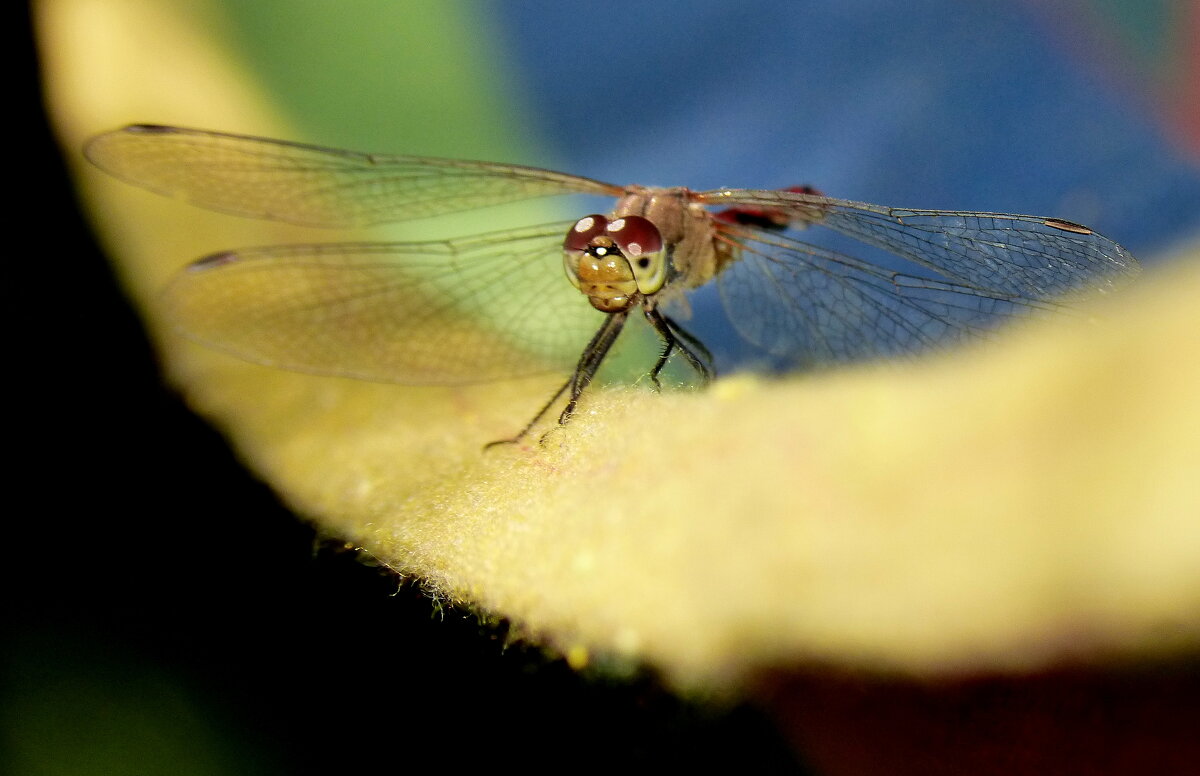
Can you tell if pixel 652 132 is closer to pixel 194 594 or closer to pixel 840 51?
pixel 840 51

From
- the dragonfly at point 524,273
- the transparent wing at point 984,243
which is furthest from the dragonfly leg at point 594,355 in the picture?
the transparent wing at point 984,243

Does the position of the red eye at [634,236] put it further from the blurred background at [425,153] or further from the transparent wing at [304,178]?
the blurred background at [425,153]

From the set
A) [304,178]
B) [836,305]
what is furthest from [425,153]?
[836,305]

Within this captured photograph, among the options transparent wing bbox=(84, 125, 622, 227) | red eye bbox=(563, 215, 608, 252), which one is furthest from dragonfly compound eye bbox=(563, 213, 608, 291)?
transparent wing bbox=(84, 125, 622, 227)

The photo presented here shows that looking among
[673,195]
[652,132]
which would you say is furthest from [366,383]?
[652,132]

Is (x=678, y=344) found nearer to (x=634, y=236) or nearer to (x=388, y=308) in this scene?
(x=634, y=236)

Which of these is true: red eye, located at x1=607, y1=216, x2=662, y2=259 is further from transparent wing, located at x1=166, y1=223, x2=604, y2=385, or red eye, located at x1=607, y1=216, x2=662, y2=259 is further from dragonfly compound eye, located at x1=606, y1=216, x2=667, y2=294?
transparent wing, located at x1=166, y1=223, x2=604, y2=385
